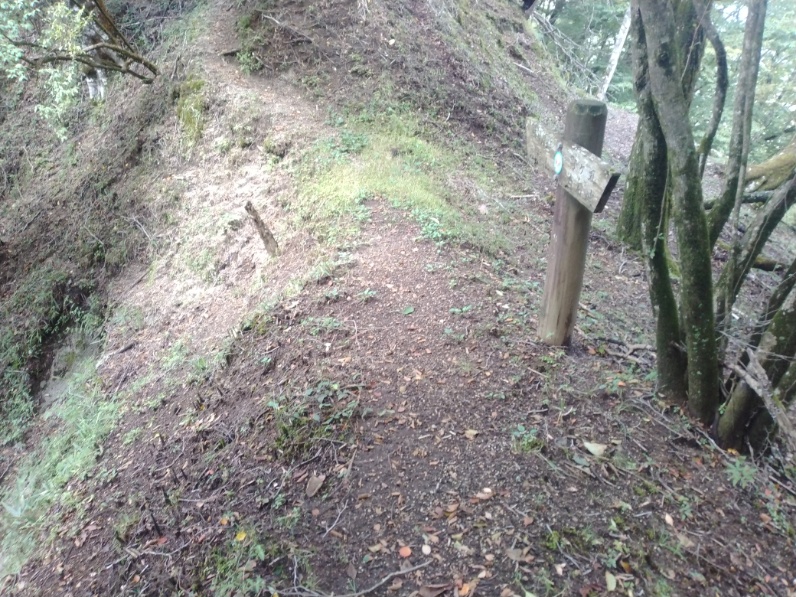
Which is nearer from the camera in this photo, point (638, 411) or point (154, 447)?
point (638, 411)

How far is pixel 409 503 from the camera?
3.03 meters

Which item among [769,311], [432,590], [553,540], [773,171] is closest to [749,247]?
[769,311]

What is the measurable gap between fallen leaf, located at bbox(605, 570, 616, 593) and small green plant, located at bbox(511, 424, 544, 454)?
31.9 inches

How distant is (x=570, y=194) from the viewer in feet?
11.5

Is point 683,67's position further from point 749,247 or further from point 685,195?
point 685,195

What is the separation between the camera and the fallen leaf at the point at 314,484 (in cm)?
320

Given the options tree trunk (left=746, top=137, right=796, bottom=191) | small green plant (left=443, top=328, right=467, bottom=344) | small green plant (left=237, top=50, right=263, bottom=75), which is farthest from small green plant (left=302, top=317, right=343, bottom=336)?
tree trunk (left=746, top=137, right=796, bottom=191)

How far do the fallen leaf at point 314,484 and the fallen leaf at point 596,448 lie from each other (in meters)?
1.70

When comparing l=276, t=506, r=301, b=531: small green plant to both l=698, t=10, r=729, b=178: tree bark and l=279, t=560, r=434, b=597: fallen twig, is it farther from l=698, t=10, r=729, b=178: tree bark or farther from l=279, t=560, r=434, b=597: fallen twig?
l=698, t=10, r=729, b=178: tree bark

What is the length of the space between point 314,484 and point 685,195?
279cm

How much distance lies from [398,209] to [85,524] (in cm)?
417

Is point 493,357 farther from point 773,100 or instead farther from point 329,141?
point 773,100

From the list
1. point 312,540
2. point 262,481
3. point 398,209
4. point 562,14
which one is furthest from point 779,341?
point 562,14

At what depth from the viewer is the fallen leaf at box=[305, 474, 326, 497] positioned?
10.5 feet
